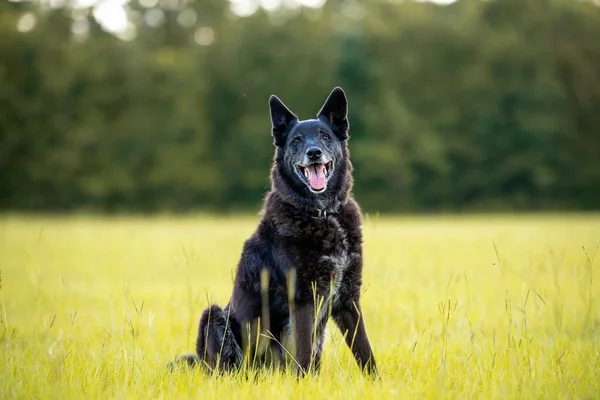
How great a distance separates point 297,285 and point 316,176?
2.84 feet

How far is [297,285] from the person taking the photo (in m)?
3.74

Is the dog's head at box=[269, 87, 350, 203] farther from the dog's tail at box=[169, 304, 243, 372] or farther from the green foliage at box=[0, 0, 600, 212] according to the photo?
the green foliage at box=[0, 0, 600, 212]

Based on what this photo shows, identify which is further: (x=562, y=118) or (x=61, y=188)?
(x=562, y=118)

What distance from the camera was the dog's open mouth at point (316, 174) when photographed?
414cm

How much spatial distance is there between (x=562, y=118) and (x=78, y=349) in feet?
131

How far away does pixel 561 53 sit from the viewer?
40281 millimetres

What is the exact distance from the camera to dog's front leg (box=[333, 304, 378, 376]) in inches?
150

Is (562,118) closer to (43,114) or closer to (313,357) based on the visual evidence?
(43,114)

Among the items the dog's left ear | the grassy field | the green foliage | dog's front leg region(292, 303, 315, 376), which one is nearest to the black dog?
dog's front leg region(292, 303, 315, 376)

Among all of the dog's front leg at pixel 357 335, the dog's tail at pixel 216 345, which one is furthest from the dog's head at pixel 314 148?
the dog's tail at pixel 216 345

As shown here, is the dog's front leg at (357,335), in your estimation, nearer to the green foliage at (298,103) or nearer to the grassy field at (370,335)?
the grassy field at (370,335)

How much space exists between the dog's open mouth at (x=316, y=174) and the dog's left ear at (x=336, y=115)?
1.09 feet

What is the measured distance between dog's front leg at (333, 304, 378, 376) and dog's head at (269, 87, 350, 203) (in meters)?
0.82

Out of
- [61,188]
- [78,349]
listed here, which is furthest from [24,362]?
[61,188]
